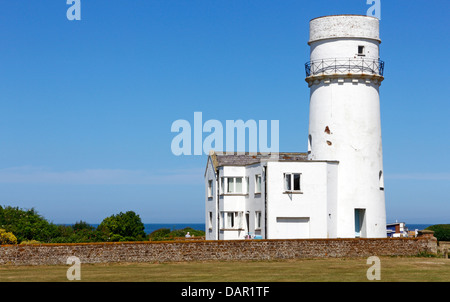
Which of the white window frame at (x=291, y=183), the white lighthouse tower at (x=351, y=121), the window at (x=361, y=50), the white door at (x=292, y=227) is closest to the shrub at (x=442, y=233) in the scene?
the white lighthouse tower at (x=351, y=121)

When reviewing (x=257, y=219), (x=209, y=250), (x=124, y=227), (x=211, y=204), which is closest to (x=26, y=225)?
(x=124, y=227)

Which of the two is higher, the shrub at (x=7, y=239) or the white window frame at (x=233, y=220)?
the white window frame at (x=233, y=220)

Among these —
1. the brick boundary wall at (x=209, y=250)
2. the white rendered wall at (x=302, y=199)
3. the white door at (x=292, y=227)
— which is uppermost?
the white rendered wall at (x=302, y=199)

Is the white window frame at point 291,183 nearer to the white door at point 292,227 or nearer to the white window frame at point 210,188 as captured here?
the white door at point 292,227

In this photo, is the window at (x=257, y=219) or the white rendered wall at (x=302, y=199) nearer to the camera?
the white rendered wall at (x=302, y=199)

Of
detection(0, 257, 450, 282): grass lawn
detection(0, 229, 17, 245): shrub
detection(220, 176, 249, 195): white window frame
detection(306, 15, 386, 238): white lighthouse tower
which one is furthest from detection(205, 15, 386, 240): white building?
detection(0, 229, 17, 245): shrub

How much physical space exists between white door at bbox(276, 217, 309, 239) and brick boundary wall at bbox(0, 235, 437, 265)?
26.5ft

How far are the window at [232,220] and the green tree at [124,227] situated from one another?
415 inches

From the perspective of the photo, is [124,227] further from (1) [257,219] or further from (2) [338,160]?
(2) [338,160]

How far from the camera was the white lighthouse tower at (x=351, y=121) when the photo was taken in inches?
2062

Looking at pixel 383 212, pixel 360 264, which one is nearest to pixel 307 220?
pixel 383 212

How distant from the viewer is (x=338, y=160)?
5256 cm

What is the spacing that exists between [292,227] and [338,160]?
217 inches

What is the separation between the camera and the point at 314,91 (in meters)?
53.9
